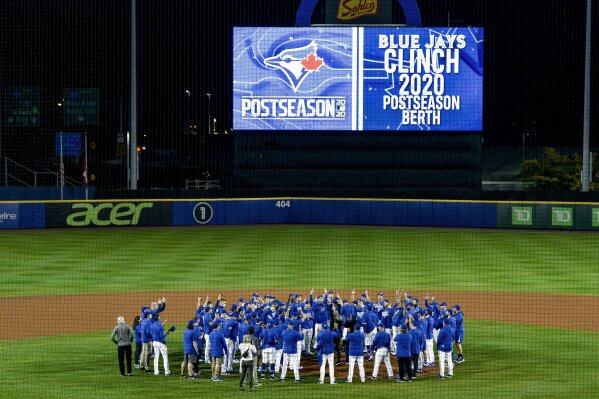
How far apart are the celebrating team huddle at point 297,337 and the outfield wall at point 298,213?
→ 24080mm

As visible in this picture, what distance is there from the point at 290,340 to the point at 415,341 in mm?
2381

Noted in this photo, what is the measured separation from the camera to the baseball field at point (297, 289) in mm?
16859

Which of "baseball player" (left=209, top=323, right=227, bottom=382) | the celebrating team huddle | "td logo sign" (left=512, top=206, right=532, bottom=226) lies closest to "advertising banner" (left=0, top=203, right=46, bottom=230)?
"td logo sign" (left=512, top=206, right=532, bottom=226)

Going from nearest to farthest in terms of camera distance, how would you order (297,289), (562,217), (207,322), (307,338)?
(207,322), (307,338), (297,289), (562,217)

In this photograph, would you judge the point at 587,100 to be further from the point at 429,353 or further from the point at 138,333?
the point at 138,333

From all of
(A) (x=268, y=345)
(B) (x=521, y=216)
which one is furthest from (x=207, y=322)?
(B) (x=521, y=216)

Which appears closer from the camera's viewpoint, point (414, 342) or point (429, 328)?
point (414, 342)

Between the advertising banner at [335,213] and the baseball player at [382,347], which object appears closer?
the baseball player at [382,347]

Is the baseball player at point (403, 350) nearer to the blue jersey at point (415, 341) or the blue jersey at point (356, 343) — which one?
the blue jersey at point (415, 341)

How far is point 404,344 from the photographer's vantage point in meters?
16.9

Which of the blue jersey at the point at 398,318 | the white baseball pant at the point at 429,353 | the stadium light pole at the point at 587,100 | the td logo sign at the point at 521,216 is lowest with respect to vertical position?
the white baseball pant at the point at 429,353

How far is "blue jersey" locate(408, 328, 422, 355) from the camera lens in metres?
17.2

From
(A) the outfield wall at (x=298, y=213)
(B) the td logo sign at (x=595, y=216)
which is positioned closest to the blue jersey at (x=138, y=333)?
(A) the outfield wall at (x=298, y=213)

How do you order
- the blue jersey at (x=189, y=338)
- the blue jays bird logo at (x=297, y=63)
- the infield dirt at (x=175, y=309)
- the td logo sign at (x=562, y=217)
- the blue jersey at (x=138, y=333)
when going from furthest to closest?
the blue jays bird logo at (x=297, y=63) → the td logo sign at (x=562, y=217) → the infield dirt at (x=175, y=309) → the blue jersey at (x=138, y=333) → the blue jersey at (x=189, y=338)
